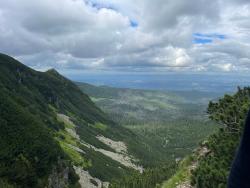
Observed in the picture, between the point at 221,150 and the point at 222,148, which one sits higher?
the point at 222,148

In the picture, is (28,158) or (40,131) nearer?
(28,158)

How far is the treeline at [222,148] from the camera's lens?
4831cm

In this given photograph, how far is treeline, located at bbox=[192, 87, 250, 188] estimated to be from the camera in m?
48.3

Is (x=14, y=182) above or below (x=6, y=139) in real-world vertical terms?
below

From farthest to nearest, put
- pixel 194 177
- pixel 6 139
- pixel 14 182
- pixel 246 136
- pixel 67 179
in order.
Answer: pixel 67 179 < pixel 6 139 < pixel 14 182 < pixel 194 177 < pixel 246 136

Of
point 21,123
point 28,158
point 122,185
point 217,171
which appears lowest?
point 122,185

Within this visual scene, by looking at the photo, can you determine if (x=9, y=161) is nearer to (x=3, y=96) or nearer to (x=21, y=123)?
(x=21, y=123)

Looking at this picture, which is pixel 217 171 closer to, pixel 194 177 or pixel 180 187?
pixel 194 177

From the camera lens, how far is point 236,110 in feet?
176

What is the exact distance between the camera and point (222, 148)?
54.1m

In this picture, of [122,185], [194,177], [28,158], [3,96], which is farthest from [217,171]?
[3,96]

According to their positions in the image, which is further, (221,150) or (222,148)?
(221,150)

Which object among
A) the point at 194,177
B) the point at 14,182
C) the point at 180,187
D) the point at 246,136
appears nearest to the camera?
the point at 246,136

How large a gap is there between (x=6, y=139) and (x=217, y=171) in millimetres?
125122
